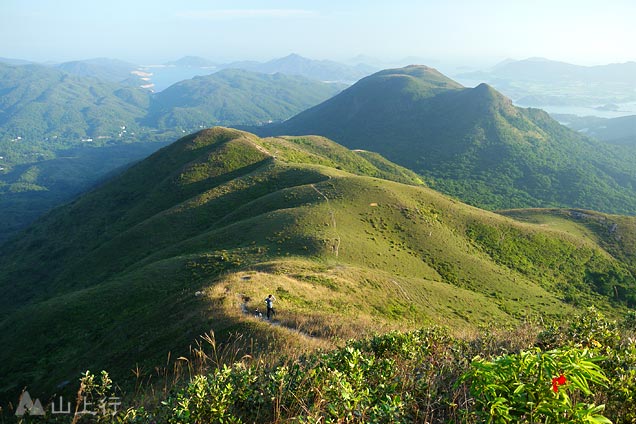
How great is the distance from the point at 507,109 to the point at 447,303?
643 ft

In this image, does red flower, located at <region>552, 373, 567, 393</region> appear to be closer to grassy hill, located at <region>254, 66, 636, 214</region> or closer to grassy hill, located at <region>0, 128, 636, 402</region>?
grassy hill, located at <region>0, 128, 636, 402</region>

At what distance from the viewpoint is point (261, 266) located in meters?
31.0

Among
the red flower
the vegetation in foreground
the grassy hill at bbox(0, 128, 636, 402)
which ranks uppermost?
the red flower

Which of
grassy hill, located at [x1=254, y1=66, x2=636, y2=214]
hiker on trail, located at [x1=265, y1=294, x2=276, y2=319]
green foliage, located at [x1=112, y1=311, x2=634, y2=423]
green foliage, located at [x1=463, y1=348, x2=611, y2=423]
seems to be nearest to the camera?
green foliage, located at [x1=463, y1=348, x2=611, y2=423]

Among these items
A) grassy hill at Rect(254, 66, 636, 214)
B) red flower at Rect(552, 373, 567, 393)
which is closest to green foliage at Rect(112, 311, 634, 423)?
red flower at Rect(552, 373, 567, 393)

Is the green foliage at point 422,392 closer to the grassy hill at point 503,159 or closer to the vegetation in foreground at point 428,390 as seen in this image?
the vegetation in foreground at point 428,390

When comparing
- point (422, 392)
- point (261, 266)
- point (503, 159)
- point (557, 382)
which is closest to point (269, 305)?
point (261, 266)

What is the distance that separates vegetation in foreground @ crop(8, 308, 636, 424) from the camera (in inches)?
141

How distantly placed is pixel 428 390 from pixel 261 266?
26270 mm

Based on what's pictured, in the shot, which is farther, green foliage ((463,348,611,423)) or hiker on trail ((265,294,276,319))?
hiker on trail ((265,294,276,319))

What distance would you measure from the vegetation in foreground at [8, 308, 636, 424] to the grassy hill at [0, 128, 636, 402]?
19.4 feet

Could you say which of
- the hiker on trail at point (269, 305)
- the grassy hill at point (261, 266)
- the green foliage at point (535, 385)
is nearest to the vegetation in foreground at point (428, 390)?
the green foliage at point (535, 385)

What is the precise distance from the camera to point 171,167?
87.9 meters

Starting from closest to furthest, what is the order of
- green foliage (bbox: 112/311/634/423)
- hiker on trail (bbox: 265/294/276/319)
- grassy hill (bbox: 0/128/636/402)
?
green foliage (bbox: 112/311/634/423) < hiker on trail (bbox: 265/294/276/319) < grassy hill (bbox: 0/128/636/402)
